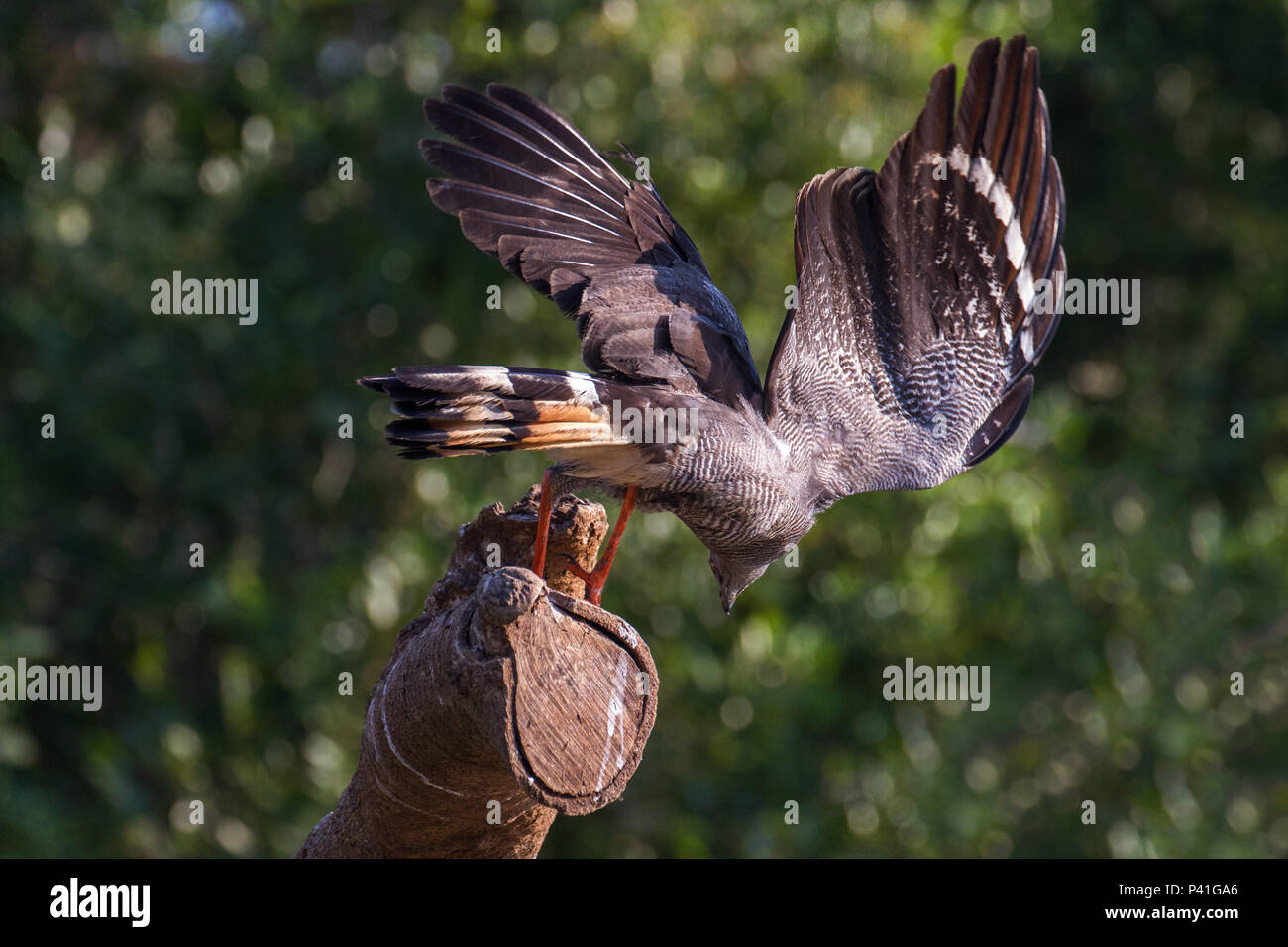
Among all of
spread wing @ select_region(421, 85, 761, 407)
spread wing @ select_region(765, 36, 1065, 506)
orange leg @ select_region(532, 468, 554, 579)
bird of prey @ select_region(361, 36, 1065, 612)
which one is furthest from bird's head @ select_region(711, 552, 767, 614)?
orange leg @ select_region(532, 468, 554, 579)

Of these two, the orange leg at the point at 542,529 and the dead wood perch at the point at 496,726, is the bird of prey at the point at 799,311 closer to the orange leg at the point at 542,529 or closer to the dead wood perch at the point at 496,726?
the orange leg at the point at 542,529

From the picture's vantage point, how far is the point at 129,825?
24.1ft

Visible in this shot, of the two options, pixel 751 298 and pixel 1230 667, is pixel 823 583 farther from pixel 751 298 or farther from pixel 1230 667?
pixel 1230 667

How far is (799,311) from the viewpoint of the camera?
3525 mm

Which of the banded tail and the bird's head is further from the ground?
the banded tail

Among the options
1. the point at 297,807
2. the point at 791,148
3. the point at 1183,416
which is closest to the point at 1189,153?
the point at 1183,416

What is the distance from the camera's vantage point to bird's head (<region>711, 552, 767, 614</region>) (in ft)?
12.4

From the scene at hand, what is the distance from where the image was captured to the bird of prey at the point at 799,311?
10.9 ft

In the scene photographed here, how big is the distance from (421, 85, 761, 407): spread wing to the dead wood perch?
0.72m

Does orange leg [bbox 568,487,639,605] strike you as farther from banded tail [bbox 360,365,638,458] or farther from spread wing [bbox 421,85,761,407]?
banded tail [bbox 360,365,638,458]

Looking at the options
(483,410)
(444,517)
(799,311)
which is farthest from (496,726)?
(444,517)

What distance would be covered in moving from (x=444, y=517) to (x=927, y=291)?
3.54 metres

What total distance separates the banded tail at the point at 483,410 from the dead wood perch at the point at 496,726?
0.83ft

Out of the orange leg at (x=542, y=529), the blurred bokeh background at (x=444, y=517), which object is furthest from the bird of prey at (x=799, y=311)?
the blurred bokeh background at (x=444, y=517)
